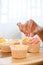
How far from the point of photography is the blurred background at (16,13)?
5.14 ft

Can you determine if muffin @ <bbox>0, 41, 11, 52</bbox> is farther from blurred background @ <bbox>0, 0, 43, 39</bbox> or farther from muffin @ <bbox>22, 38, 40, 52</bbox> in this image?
blurred background @ <bbox>0, 0, 43, 39</bbox>

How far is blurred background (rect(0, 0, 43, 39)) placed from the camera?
1.57m

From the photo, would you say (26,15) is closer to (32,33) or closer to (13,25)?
(13,25)

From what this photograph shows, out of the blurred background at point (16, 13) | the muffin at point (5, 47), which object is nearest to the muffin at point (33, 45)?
the muffin at point (5, 47)

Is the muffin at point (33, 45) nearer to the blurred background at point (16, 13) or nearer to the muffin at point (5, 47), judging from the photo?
the muffin at point (5, 47)

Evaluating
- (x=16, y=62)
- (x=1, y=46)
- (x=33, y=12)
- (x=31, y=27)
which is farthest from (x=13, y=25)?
(x=16, y=62)

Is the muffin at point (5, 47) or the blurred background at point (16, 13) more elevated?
the blurred background at point (16, 13)

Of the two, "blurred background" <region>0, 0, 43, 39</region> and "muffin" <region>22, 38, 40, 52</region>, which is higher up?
"blurred background" <region>0, 0, 43, 39</region>

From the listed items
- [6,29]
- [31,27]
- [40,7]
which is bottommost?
[6,29]

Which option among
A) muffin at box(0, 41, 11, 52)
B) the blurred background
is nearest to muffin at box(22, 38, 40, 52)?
muffin at box(0, 41, 11, 52)

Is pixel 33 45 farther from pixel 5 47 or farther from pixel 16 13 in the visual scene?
pixel 16 13

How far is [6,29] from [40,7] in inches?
16.5

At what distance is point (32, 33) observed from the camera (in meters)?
1.11

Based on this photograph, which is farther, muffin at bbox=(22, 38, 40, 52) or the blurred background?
the blurred background
